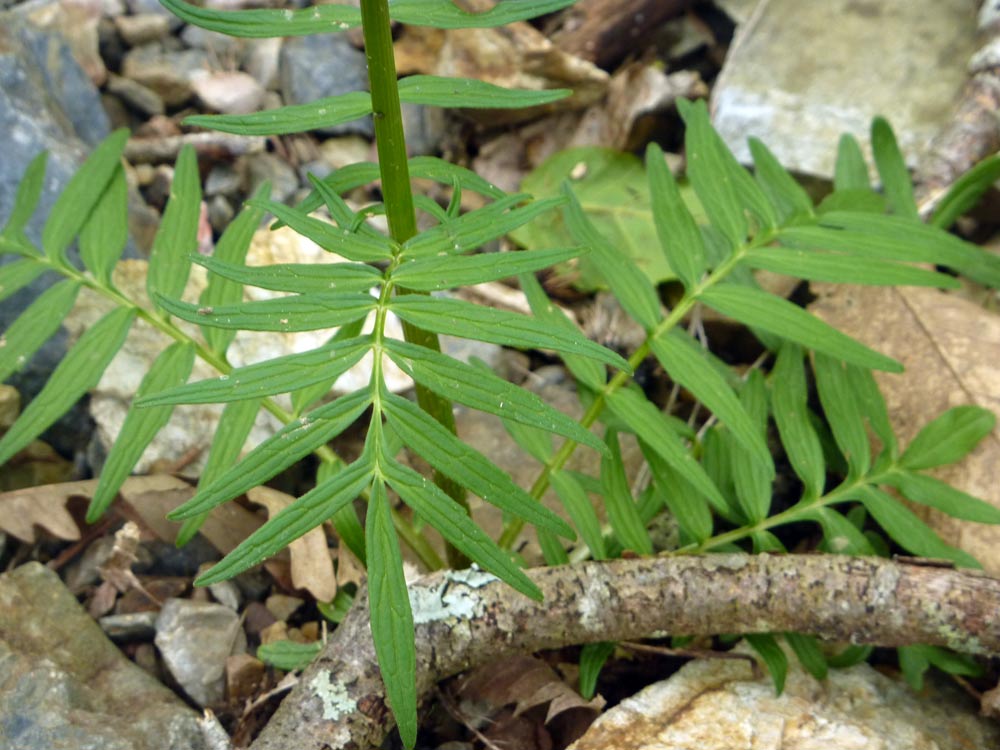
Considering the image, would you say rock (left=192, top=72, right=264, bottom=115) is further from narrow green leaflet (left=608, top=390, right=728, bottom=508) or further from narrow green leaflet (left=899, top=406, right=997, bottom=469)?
narrow green leaflet (left=899, top=406, right=997, bottom=469)

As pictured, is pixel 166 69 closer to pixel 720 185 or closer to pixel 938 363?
pixel 720 185

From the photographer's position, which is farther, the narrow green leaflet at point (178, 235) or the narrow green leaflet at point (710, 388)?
the narrow green leaflet at point (178, 235)

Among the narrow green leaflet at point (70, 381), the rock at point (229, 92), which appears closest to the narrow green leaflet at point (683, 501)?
the narrow green leaflet at point (70, 381)

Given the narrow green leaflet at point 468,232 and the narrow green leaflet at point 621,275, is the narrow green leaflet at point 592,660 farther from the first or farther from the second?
the narrow green leaflet at point 468,232

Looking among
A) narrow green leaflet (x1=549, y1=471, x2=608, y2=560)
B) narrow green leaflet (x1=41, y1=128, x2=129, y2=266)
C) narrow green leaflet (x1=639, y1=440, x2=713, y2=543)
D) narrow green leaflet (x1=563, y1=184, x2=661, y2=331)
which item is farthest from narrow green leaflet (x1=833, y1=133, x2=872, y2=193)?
narrow green leaflet (x1=41, y1=128, x2=129, y2=266)

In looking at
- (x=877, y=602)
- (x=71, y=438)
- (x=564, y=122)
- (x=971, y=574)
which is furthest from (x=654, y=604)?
(x=564, y=122)

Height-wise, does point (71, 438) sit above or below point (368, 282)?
below

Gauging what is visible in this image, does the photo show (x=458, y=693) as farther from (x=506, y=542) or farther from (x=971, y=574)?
(x=971, y=574)
